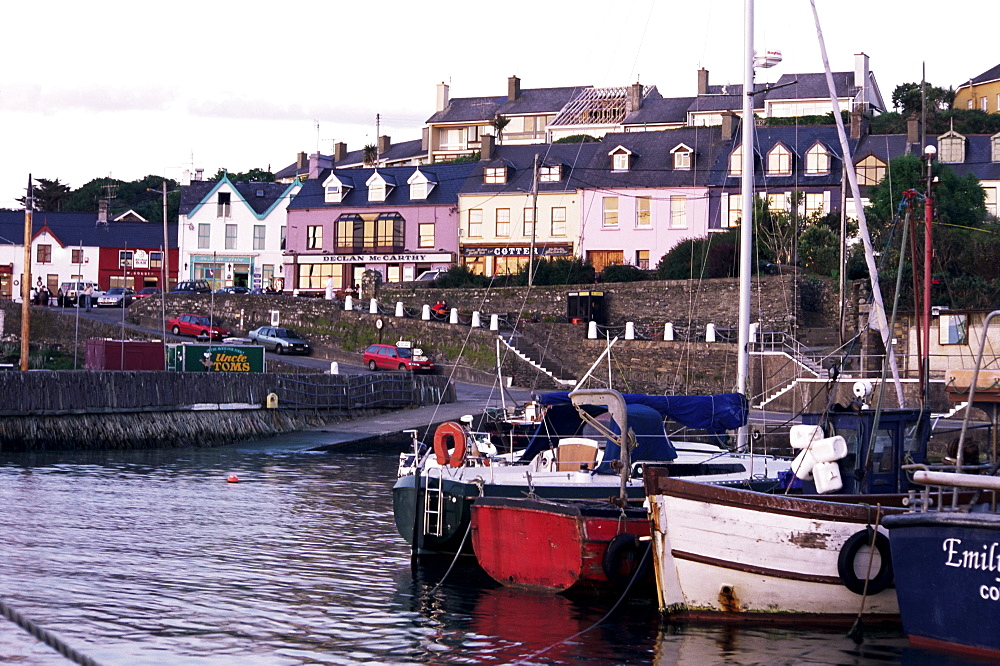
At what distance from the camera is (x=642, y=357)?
50.7 m

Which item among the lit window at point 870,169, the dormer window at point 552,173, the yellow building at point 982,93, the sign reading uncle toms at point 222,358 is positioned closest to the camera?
the sign reading uncle toms at point 222,358

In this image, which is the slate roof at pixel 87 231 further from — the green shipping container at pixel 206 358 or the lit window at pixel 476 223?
the green shipping container at pixel 206 358

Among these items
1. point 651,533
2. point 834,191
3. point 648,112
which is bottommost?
point 651,533

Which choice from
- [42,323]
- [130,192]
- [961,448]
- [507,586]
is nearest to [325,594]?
[507,586]

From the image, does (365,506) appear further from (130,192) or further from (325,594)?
(130,192)

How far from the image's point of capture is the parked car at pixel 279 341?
5769 centimetres

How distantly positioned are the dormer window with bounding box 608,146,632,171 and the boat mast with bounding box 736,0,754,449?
146 ft

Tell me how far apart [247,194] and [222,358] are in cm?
4345

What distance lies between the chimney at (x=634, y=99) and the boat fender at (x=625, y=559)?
81.6m

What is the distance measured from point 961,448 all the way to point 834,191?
5287 cm

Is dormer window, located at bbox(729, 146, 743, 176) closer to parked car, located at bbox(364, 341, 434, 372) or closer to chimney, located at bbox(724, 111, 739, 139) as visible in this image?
chimney, located at bbox(724, 111, 739, 139)

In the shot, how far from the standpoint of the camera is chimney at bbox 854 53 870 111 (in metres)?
90.2

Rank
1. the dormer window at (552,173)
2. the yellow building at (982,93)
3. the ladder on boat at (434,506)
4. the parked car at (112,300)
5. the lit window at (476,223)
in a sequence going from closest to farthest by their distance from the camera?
the ladder on boat at (434,506)
the parked car at (112,300)
the dormer window at (552,173)
the lit window at (476,223)
the yellow building at (982,93)

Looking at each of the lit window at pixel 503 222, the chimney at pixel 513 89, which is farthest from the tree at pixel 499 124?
the lit window at pixel 503 222
